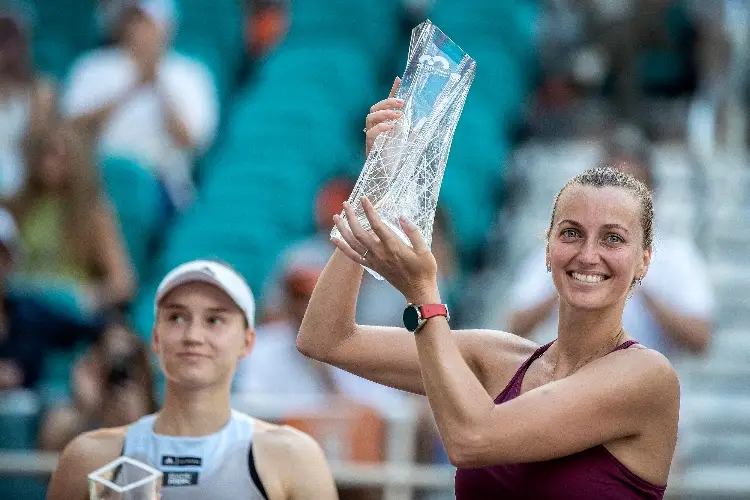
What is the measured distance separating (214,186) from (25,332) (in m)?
2.25

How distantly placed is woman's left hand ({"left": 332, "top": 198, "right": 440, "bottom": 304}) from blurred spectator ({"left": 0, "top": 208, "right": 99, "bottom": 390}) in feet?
10.7

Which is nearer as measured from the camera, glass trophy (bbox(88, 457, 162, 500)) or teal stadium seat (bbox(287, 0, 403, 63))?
glass trophy (bbox(88, 457, 162, 500))

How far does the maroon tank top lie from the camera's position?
258 cm

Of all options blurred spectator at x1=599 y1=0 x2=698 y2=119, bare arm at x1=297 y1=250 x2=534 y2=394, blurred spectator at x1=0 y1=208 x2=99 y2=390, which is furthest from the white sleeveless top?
blurred spectator at x1=599 y1=0 x2=698 y2=119

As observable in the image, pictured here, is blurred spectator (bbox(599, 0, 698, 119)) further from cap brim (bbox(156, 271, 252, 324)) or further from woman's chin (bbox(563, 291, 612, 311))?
woman's chin (bbox(563, 291, 612, 311))

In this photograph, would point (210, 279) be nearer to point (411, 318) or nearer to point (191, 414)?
point (191, 414)

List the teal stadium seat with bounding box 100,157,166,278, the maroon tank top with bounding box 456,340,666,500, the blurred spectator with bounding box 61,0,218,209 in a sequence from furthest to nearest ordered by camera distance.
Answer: the blurred spectator with bounding box 61,0,218,209 → the teal stadium seat with bounding box 100,157,166,278 → the maroon tank top with bounding box 456,340,666,500

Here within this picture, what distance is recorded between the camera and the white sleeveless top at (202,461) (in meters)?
3.25

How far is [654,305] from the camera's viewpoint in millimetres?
5195

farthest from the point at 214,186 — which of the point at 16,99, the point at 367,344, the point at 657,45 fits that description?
the point at 367,344

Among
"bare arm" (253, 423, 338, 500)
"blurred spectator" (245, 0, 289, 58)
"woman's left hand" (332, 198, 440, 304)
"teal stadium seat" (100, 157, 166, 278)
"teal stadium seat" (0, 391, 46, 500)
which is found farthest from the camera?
"blurred spectator" (245, 0, 289, 58)

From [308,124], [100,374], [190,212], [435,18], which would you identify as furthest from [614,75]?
[100,374]

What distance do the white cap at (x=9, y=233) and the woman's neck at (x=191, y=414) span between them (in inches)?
112

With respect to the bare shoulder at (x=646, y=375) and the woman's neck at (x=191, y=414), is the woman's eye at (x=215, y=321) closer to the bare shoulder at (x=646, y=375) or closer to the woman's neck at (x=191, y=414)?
the woman's neck at (x=191, y=414)
